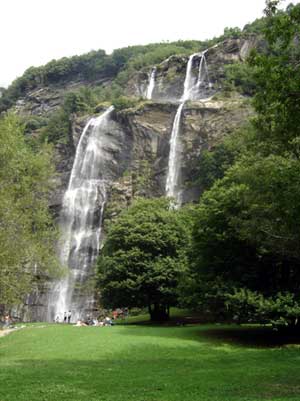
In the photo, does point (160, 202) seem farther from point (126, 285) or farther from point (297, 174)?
point (297, 174)

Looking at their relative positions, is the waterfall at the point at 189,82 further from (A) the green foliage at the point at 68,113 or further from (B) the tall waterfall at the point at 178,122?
(A) the green foliage at the point at 68,113

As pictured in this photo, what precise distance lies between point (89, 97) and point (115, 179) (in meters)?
24.0

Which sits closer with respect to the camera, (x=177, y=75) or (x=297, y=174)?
(x=297, y=174)

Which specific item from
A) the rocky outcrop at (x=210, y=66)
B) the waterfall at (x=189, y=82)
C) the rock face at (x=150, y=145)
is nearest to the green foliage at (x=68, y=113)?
the rock face at (x=150, y=145)

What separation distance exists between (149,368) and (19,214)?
9.33m

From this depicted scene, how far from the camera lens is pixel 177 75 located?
7350 cm

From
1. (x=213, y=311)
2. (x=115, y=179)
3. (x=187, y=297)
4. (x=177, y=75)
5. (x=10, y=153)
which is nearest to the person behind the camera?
(x=10, y=153)

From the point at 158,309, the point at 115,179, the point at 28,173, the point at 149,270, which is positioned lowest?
the point at 158,309

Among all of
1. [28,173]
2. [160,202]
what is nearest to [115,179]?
[160,202]

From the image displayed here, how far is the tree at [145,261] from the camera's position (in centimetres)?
3334

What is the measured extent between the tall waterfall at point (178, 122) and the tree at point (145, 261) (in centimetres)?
1230

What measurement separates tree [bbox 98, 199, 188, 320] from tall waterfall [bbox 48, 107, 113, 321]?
902cm

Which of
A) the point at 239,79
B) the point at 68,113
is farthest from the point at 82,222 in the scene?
the point at 239,79

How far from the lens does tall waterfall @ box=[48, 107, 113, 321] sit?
49.3 meters
